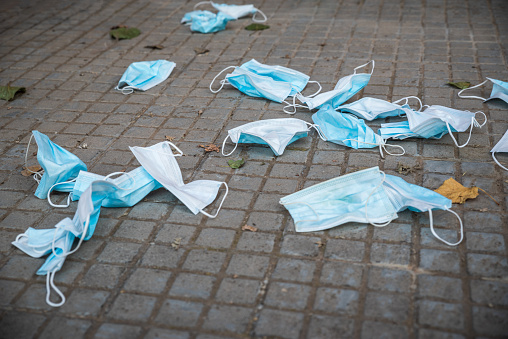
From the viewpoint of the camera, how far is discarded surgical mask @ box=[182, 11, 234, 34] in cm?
589

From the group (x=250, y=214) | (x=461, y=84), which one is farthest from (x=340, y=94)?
(x=250, y=214)

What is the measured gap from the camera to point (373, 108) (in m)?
3.90

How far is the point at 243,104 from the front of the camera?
14.1 feet

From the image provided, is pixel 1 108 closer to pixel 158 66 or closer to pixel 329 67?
pixel 158 66

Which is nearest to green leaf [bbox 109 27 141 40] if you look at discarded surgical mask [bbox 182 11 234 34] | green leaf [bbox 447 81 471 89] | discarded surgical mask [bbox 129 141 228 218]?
discarded surgical mask [bbox 182 11 234 34]

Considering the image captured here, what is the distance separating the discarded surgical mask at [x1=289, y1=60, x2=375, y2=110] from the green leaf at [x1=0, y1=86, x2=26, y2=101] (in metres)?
2.72

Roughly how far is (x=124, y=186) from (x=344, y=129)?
1686 millimetres

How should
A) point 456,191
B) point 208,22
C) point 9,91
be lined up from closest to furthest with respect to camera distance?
1. point 456,191
2. point 9,91
3. point 208,22

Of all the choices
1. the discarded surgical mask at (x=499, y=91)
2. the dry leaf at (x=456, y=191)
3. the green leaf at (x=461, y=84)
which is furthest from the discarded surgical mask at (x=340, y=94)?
the dry leaf at (x=456, y=191)

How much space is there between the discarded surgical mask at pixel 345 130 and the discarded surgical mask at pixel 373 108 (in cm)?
18

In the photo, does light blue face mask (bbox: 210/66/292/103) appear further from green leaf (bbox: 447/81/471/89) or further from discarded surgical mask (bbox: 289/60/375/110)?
green leaf (bbox: 447/81/471/89)

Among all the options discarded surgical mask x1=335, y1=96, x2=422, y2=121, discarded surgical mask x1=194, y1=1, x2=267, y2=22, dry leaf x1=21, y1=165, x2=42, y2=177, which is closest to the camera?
dry leaf x1=21, y1=165, x2=42, y2=177

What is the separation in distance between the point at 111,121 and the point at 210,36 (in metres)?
2.16

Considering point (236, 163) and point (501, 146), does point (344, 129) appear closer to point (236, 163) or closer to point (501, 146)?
point (236, 163)
